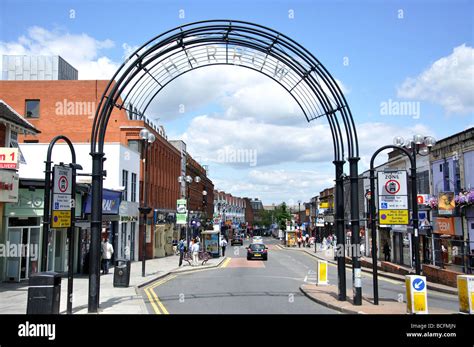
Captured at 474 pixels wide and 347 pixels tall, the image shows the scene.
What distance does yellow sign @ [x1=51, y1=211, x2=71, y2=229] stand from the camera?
38.6 ft

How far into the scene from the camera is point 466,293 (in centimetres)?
1175

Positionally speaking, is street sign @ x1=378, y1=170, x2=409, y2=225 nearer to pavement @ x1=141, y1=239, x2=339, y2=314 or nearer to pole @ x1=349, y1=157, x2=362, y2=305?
pole @ x1=349, y1=157, x2=362, y2=305

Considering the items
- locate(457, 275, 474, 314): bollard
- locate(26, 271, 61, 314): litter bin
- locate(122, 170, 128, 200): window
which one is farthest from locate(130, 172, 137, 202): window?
locate(457, 275, 474, 314): bollard

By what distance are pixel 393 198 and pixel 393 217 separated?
0.58 meters

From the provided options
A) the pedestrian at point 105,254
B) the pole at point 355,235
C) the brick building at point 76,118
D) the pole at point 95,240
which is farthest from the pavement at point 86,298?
the brick building at point 76,118

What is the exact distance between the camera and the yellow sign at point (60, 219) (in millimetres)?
11766

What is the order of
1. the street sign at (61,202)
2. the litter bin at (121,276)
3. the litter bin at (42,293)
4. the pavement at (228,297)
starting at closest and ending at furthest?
the litter bin at (42,293), the street sign at (61,202), the pavement at (228,297), the litter bin at (121,276)

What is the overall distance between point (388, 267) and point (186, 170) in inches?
1675

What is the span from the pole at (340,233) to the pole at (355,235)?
485 mm

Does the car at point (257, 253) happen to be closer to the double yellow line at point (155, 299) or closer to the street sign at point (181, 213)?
the street sign at point (181, 213)

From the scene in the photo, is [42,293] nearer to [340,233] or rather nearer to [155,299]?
[155,299]

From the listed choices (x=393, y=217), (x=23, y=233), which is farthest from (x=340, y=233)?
(x=23, y=233)

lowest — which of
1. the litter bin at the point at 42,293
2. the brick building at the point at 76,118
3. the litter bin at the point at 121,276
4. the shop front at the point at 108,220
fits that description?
the litter bin at the point at 121,276

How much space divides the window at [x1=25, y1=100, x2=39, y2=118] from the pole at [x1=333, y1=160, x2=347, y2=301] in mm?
34250
